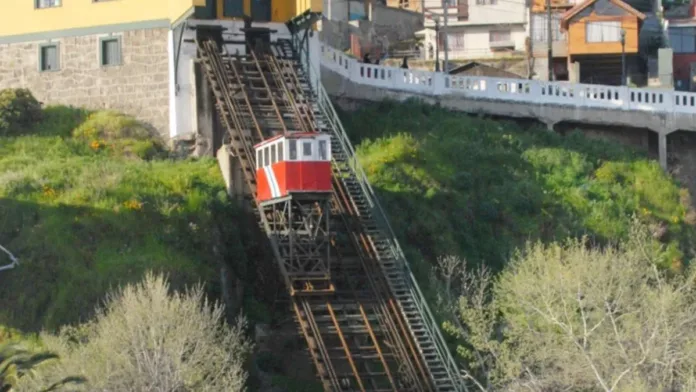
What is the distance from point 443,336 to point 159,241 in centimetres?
802

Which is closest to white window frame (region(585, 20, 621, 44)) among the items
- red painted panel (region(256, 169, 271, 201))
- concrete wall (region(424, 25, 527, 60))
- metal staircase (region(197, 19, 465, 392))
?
concrete wall (region(424, 25, 527, 60))

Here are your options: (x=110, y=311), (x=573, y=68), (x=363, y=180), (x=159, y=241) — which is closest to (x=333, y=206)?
(x=363, y=180)

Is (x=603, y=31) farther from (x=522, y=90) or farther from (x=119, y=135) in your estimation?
(x=119, y=135)

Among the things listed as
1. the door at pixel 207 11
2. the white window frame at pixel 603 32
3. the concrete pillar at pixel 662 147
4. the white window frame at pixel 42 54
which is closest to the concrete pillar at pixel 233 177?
the door at pixel 207 11

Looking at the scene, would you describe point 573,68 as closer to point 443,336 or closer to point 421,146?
point 421,146

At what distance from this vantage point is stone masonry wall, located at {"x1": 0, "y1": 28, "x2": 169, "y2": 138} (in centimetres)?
6262

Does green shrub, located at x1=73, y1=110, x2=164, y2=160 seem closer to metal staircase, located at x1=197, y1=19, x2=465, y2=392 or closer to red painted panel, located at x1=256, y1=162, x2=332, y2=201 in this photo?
metal staircase, located at x1=197, y1=19, x2=465, y2=392

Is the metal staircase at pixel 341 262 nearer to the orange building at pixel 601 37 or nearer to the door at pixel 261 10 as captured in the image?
the door at pixel 261 10

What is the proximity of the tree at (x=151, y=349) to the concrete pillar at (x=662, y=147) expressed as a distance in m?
23.7

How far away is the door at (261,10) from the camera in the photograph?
6312cm

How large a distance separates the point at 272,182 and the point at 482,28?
111ft

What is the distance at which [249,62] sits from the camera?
201 ft

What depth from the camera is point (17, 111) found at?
6153 cm

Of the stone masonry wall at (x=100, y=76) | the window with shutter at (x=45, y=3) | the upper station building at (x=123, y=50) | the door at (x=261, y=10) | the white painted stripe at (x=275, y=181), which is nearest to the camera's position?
the white painted stripe at (x=275, y=181)
